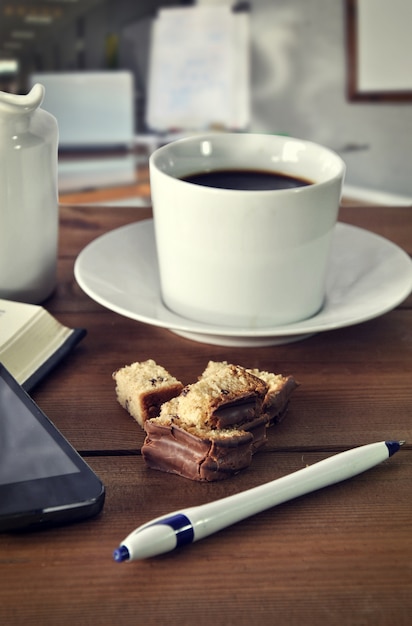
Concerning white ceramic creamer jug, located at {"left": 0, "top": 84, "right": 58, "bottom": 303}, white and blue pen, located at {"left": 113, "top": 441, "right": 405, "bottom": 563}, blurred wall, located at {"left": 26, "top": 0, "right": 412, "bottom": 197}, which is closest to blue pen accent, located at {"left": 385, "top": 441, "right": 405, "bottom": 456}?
white and blue pen, located at {"left": 113, "top": 441, "right": 405, "bottom": 563}

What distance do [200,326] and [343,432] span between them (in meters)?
0.16

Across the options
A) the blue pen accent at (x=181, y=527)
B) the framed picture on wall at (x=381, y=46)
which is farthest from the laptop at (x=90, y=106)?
the blue pen accent at (x=181, y=527)

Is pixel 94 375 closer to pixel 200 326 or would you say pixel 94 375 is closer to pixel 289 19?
pixel 200 326

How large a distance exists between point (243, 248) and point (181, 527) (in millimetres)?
295

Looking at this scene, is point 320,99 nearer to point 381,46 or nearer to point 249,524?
point 381,46

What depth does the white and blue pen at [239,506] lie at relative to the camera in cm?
43

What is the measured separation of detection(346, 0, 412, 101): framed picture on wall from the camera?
2.74 meters

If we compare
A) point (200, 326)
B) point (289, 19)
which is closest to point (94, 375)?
point (200, 326)

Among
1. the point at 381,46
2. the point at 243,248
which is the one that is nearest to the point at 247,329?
the point at 243,248

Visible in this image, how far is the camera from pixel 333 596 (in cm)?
42

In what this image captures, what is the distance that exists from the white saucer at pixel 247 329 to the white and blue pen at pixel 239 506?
164 millimetres

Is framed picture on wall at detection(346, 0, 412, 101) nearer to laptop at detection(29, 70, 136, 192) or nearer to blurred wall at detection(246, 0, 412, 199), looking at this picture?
blurred wall at detection(246, 0, 412, 199)

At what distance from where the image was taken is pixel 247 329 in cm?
69

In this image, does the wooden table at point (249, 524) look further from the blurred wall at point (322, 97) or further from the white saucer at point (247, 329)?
the blurred wall at point (322, 97)
